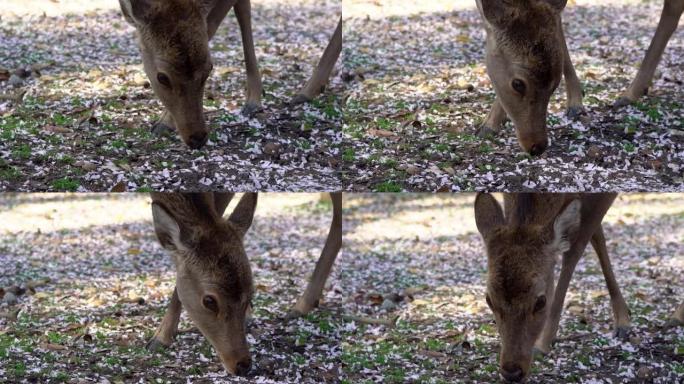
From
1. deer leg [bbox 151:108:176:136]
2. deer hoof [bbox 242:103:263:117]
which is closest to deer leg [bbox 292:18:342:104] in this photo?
deer hoof [bbox 242:103:263:117]

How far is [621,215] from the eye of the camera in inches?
175

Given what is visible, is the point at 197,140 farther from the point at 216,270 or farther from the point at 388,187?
the point at 388,187

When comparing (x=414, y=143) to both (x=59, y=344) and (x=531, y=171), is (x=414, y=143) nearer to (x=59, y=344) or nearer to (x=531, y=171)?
(x=531, y=171)

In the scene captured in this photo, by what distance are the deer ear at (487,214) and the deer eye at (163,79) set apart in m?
1.32

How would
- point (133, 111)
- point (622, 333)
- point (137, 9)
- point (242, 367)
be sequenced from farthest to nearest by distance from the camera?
point (622, 333)
point (242, 367)
point (133, 111)
point (137, 9)

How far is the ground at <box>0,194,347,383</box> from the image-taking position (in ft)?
14.2

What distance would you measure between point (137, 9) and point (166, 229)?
3.05 ft

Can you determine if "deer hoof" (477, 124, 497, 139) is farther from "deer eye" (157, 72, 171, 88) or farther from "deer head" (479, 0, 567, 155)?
"deer eye" (157, 72, 171, 88)

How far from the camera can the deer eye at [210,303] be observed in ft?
13.4

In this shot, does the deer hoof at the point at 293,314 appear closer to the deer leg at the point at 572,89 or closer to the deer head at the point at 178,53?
the deer head at the point at 178,53

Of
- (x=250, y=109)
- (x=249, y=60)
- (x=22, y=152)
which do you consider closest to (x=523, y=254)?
(x=250, y=109)

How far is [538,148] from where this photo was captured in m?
3.86

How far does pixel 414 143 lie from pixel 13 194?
1.71 m

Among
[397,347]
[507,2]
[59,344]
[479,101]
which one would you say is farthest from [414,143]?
[59,344]
